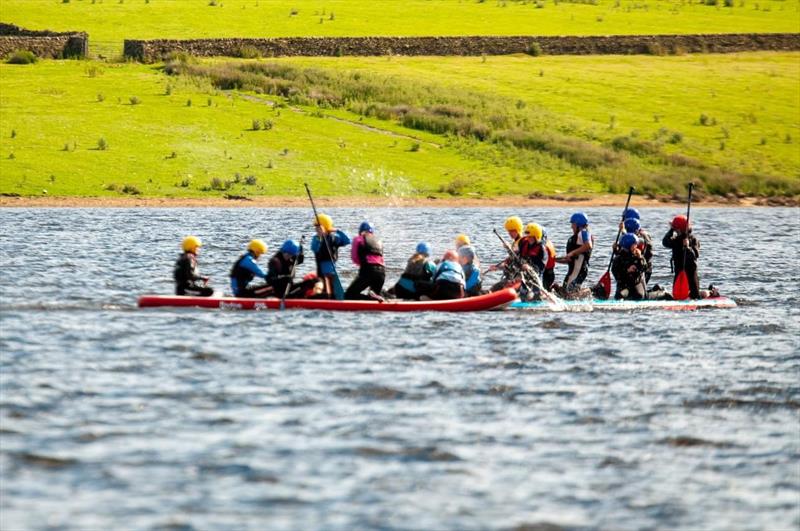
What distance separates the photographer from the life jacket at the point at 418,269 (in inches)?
1206

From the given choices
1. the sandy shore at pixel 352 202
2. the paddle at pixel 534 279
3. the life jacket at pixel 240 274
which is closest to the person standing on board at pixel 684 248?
the paddle at pixel 534 279

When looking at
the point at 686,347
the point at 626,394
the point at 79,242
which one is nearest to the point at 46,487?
the point at 626,394

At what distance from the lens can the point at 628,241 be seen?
31.9 m

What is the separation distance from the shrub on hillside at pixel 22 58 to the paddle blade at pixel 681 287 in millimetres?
56778

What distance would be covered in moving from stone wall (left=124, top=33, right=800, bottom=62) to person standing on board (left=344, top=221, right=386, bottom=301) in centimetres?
5630

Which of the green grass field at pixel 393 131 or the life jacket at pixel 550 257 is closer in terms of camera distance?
the life jacket at pixel 550 257

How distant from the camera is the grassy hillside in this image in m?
94.6

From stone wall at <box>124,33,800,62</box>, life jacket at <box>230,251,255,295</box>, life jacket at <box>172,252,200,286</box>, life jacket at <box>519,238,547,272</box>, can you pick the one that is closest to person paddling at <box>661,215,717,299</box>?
life jacket at <box>519,238,547,272</box>

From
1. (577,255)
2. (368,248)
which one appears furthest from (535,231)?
(368,248)

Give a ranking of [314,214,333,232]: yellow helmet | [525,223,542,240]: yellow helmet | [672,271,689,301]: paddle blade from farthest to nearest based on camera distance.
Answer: [672,271,689,301]: paddle blade
[525,223,542,240]: yellow helmet
[314,214,333,232]: yellow helmet

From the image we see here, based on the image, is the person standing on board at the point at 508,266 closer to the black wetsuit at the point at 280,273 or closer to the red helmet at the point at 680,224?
the red helmet at the point at 680,224

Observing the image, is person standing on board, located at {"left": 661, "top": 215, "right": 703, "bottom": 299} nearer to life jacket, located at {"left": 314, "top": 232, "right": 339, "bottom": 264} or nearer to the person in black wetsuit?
life jacket, located at {"left": 314, "top": 232, "right": 339, "bottom": 264}

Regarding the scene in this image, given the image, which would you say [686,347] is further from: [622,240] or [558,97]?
[558,97]

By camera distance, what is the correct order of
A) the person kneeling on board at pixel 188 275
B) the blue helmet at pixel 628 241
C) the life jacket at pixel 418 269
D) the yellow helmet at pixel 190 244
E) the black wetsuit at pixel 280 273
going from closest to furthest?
the yellow helmet at pixel 190 244, the person kneeling on board at pixel 188 275, the black wetsuit at pixel 280 273, the life jacket at pixel 418 269, the blue helmet at pixel 628 241
